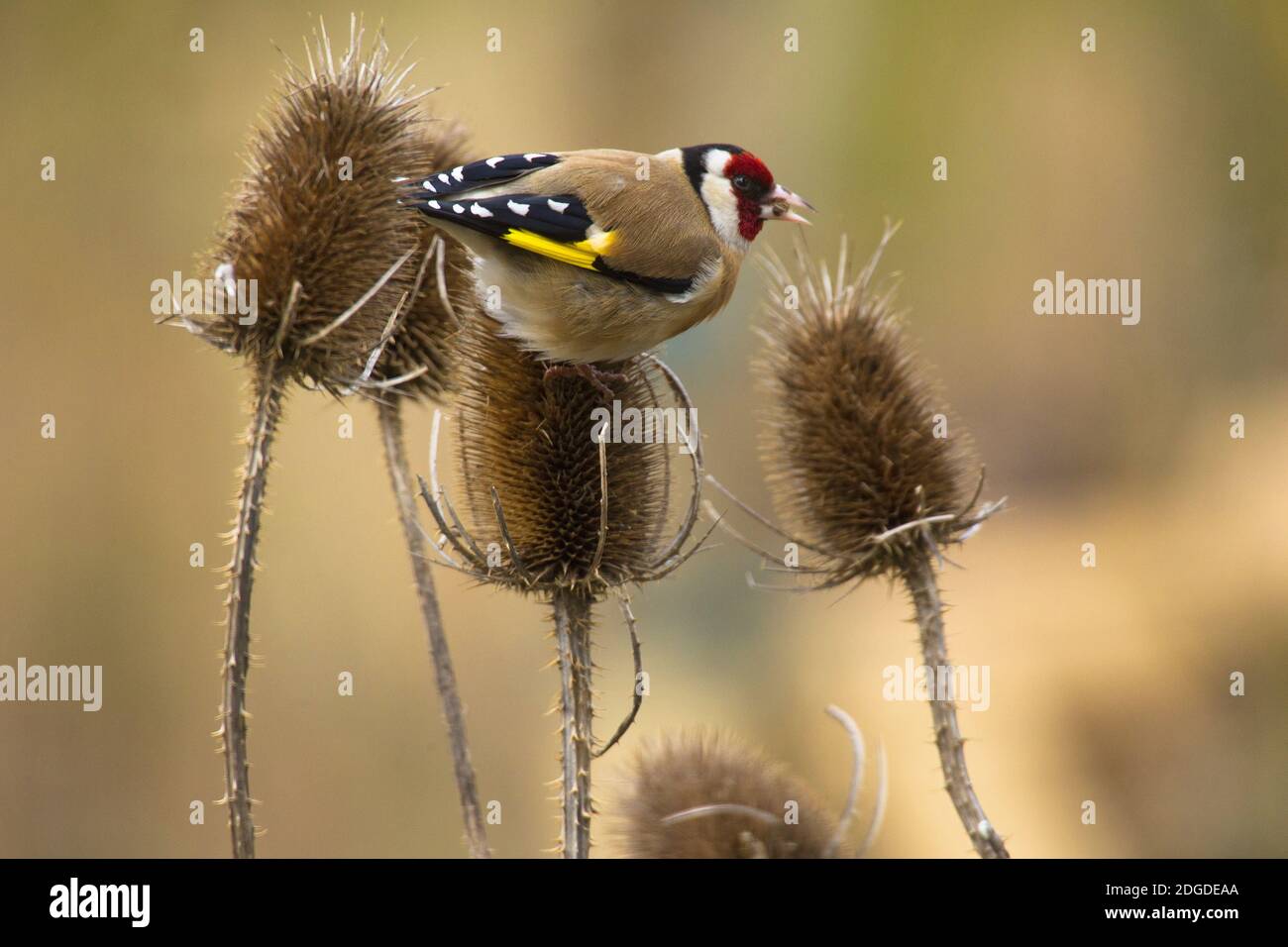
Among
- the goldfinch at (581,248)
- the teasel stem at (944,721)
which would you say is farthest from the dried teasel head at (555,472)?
the teasel stem at (944,721)

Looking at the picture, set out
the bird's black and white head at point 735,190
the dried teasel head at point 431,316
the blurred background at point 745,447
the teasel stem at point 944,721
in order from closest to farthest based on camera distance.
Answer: the teasel stem at point 944,721 < the dried teasel head at point 431,316 < the bird's black and white head at point 735,190 < the blurred background at point 745,447

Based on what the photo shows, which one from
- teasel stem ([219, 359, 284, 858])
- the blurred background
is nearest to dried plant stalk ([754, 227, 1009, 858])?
teasel stem ([219, 359, 284, 858])

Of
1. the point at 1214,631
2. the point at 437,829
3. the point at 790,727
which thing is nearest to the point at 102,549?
the point at 437,829

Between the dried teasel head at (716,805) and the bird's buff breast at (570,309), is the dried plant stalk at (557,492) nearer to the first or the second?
the bird's buff breast at (570,309)

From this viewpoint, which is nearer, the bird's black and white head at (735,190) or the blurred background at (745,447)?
the bird's black and white head at (735,190)

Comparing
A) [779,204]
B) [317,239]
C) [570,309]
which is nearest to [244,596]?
[317,239]

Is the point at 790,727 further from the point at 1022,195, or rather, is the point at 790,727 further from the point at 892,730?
the point at 1022,195
